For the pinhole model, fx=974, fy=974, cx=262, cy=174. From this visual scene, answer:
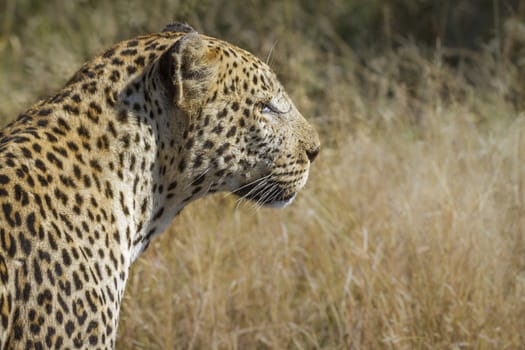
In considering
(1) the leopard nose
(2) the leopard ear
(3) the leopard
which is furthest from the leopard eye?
(2) the leopard ear

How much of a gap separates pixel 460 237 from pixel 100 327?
106 inches

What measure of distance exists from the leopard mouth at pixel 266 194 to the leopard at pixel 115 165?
1 centimetres

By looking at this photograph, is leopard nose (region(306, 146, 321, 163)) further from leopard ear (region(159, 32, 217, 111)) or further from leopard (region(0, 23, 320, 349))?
leopard ear (region(159, 32, 217, 111))

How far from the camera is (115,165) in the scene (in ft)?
13.5

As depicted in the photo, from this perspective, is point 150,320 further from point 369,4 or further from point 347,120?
point 369,4

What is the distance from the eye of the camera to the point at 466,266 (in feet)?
18.6

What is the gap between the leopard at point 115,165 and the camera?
3730 mm

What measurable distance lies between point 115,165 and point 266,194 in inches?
37.0

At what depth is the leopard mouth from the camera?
187 inches

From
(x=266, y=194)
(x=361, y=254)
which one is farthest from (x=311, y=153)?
(x=361, y=254)

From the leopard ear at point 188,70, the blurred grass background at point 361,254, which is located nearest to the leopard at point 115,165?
the leopard ear at point 188,70

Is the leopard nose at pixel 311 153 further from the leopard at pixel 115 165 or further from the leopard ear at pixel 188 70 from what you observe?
the leopard ear at pixel 188 70

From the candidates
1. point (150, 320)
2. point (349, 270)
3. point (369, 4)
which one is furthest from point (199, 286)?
point (369, 4)

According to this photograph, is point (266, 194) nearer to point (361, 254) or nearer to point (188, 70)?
point (188, 70)
